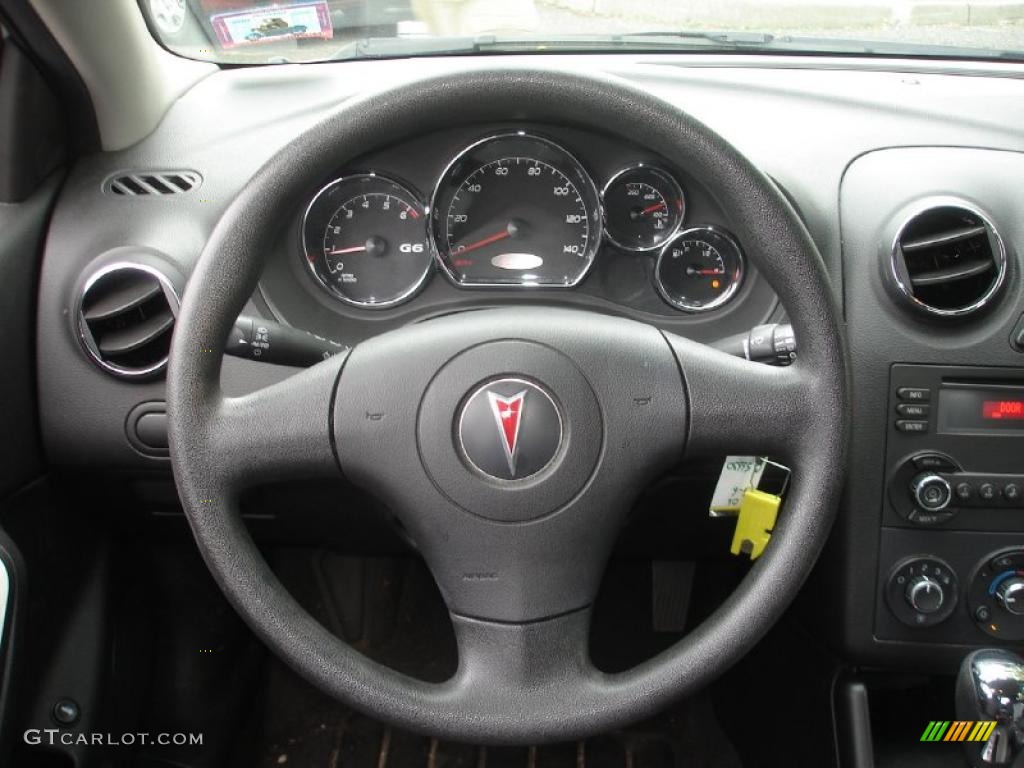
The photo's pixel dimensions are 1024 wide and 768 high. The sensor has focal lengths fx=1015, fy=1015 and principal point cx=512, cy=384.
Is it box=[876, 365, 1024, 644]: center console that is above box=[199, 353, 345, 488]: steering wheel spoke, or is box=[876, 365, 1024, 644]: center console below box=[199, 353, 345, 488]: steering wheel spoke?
below

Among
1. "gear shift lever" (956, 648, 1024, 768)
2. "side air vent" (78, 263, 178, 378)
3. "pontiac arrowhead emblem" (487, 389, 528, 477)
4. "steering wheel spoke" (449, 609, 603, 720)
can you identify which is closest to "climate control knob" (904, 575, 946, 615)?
"gear shift lever" (956, 648, 1024, 768)

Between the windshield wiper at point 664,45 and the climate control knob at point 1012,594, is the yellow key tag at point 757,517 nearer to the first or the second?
the climate control knob at point 1012,594

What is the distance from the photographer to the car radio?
1.51 metres

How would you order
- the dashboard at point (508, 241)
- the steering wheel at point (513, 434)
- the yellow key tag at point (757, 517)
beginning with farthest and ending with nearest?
the dashboard at point (508, 241)
the yellow key tag at point (757, 517)
the steering wheel at point (513, 434)

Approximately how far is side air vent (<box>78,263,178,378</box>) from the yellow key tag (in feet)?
2.89

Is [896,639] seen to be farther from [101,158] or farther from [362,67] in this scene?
[101,158]

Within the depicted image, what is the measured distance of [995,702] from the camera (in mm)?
1362

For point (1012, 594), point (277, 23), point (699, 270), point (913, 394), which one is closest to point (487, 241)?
point (699, 270)

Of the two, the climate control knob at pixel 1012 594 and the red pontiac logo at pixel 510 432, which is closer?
the red pontiac logo at pixel 510 432

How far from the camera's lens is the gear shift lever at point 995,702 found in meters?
1.36

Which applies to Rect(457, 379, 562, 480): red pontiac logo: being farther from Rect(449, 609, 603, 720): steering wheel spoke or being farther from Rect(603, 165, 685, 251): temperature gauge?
Rect(603, 165, 685, 251): temperature gauge

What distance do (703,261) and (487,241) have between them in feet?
1.16

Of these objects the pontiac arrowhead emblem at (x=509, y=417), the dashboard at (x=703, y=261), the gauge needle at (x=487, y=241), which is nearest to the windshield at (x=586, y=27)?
Answer: the dashboard at (x=703, y=261)

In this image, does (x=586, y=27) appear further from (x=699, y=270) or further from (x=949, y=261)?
(x=949, y=261)
